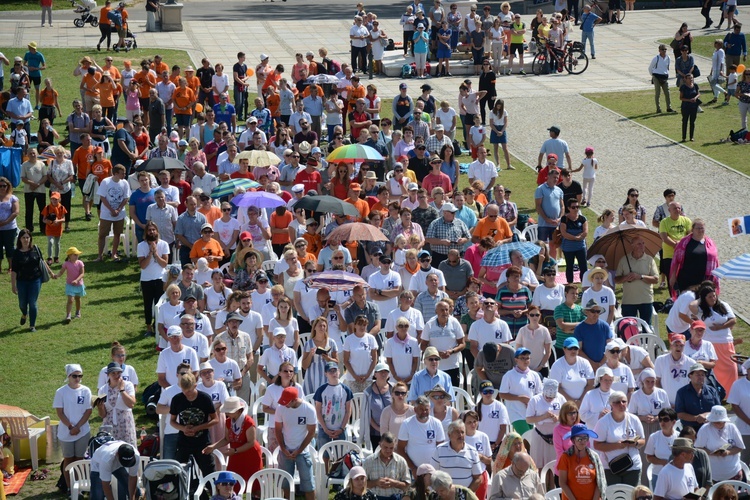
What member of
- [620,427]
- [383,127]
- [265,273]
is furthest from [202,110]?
[620,427]

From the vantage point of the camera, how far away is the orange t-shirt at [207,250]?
1756 cm

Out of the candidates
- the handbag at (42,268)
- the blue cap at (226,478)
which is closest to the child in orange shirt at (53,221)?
the handbag at (42,268)

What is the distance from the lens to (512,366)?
46.5 ft

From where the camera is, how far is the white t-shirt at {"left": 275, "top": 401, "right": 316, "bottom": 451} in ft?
42.0

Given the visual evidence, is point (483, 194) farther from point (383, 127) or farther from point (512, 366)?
point (512, 366)

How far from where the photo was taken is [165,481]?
1179 centimetres

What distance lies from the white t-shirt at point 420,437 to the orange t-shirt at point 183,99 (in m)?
16.0

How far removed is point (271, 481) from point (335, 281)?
3.65 meters

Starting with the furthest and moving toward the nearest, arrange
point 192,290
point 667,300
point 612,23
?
1. point 612,23
2. point 667,300
3. point 192,290

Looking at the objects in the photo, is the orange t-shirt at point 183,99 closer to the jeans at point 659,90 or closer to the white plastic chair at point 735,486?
the jeans at point 659,90

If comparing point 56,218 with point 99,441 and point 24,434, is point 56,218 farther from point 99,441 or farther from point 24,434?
point 99,441

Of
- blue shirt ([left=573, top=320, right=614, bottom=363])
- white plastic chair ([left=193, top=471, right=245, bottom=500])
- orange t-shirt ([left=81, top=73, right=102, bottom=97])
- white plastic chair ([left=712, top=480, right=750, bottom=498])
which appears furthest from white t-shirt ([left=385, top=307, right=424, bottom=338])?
orange t-shirt ([left=81, top=73, right=102, bottom=97])

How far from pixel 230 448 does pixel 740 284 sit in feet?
33.7

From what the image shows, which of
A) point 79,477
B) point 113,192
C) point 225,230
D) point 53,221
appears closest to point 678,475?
point 79,477
